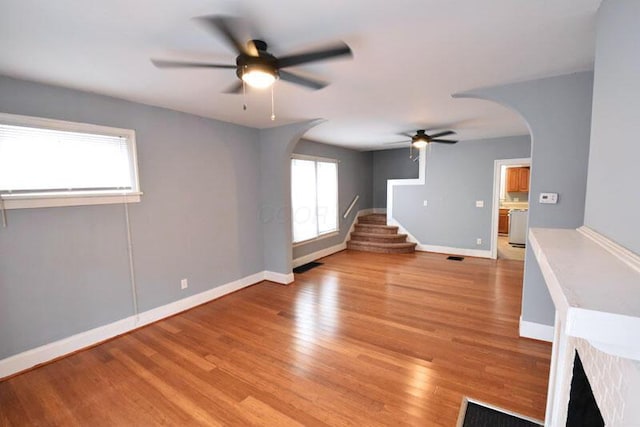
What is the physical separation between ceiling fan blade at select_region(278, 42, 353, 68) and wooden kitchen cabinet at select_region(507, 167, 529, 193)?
840cm

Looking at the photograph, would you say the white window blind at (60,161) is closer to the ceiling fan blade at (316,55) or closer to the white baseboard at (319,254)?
the ceiling fan blade at (316,55)

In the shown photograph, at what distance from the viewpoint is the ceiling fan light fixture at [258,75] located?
5.57ft

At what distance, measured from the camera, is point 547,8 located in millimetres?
1484

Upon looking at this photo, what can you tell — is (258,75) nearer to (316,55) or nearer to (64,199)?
(316,55)

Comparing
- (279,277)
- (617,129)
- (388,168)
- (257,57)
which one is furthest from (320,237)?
(617,129)

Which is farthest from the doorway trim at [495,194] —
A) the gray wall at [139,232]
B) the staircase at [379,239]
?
the gray wall at [139,232]

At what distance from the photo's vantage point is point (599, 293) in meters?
0.63

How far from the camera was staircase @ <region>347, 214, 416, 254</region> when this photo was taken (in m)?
6.30

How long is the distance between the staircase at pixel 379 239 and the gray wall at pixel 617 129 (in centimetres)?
494

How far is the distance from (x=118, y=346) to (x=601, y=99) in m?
3.99

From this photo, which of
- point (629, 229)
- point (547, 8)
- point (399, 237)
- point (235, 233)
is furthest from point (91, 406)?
point (399, 237)

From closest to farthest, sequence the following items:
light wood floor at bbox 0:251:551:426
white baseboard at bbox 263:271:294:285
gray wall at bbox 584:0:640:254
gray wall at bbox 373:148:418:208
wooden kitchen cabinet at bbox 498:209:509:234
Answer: gray wall at bbox 584:0:640:254, light wood floor at bbox 0:251:551:426, white baseboard at bbox 263:271:294:285, gray wall at bbox 373:148:418:208, wooden kitchen cabinet at bbox 498:209:509:234

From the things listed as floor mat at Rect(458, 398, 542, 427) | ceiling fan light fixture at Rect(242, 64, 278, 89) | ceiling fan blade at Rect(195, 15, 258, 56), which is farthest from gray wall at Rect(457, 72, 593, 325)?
ceiling fan blade at Rect(195, 15, 258, 56)

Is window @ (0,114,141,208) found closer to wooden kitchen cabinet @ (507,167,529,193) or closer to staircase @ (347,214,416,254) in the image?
staircase @ (347,214,416,254)
